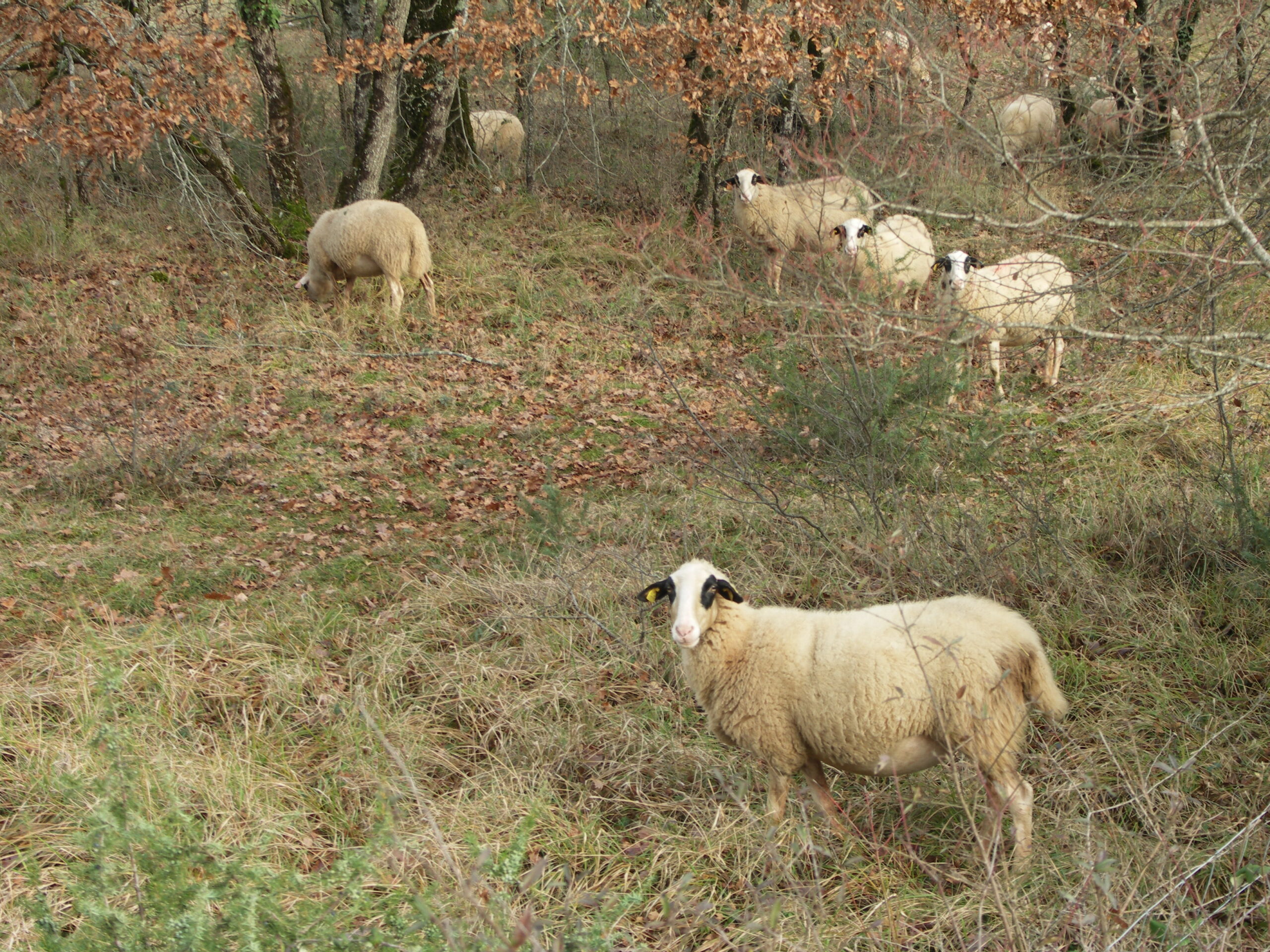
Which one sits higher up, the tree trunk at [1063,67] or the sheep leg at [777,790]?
the tree trunk at [1063,67]

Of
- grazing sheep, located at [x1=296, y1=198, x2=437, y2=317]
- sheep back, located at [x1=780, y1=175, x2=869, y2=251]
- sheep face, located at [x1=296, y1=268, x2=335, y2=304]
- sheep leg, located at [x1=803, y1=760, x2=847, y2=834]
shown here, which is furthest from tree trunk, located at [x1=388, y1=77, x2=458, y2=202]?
sheep leg, located at [x1=803, y1=760, x2=847, y2=834]

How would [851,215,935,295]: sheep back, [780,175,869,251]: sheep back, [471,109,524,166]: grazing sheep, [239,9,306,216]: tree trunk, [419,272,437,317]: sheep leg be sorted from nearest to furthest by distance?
[851,215,935,295]: sheep back, [780,175,869,251]: sheep back, [419,272,437,317]: sheep leg, [239,9,306,216]: tree trunk, [471,109,524,166]: grazing sheep

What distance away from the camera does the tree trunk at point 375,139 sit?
13.0 meters

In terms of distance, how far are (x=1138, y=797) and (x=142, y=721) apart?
13.4ft

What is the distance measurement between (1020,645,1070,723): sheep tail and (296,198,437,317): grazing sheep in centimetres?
969

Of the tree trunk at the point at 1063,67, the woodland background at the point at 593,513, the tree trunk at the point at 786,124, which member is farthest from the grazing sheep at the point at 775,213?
the tree trunk at the point at 1063,67

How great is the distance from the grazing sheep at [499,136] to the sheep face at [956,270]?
381 inches

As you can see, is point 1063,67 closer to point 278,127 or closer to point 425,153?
point 425,153

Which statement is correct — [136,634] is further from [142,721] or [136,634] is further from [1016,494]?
[1016,494]

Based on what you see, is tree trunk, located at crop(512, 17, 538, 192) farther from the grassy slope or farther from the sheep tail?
the sheep tail

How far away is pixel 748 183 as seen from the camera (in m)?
12.9

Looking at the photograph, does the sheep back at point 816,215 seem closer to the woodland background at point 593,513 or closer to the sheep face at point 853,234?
the woodland background at point 593,513

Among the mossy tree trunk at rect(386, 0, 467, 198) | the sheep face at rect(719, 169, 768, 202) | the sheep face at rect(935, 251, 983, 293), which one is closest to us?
the sheep face at rect(935, 251, 983, 293)

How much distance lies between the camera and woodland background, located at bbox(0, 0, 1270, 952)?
11.7ft
